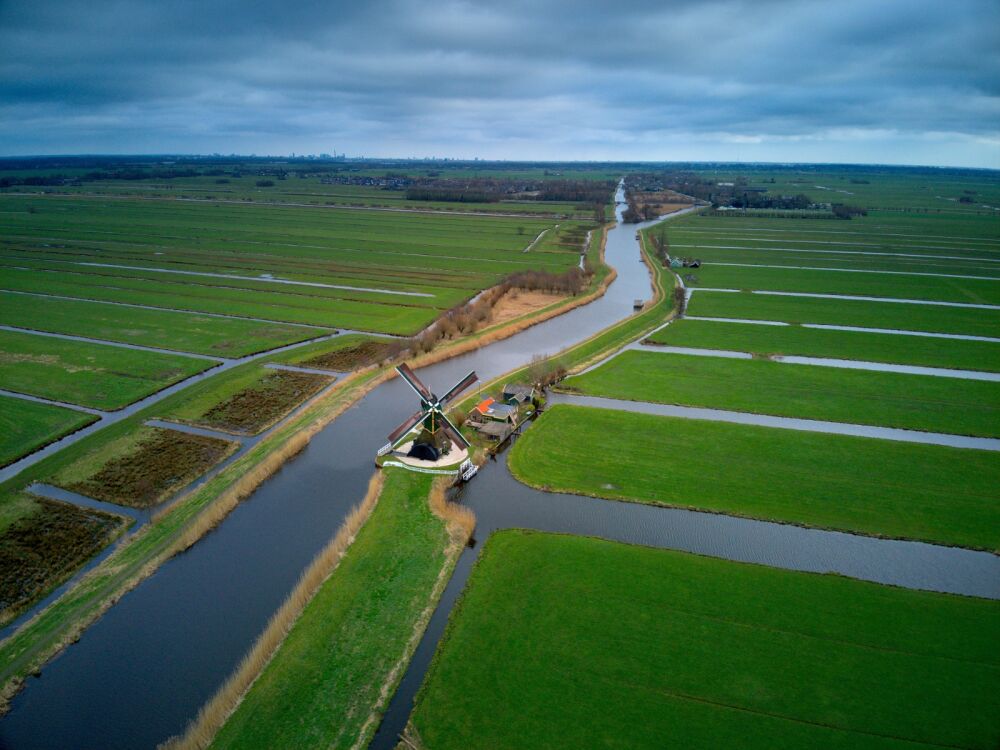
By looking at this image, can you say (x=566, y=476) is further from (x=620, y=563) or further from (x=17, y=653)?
(x=17, y=653)

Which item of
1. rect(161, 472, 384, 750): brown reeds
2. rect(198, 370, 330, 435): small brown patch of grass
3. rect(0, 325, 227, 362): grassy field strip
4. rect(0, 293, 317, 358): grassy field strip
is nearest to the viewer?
rect(161, 472, 384, 750): brown reeds

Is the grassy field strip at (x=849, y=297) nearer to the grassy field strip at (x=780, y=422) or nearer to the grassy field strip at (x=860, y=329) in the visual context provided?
the grassy field strip at (x=860, y=329)

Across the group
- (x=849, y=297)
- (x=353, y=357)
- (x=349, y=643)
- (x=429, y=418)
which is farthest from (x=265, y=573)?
(x=849, y=297)

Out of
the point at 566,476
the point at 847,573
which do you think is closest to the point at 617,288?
the point at 566,476

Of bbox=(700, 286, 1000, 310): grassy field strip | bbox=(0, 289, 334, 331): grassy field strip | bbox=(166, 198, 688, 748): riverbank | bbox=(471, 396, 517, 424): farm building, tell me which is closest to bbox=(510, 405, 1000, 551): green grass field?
bbox=(471, 396, 517, 424): farm building

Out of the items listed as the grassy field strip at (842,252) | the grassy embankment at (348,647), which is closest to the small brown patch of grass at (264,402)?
the grassy embankment at (348,647)

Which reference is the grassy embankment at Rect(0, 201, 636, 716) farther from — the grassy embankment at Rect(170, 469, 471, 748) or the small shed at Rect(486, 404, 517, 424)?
the small shed at Rect(486, 404, 517, 424)
